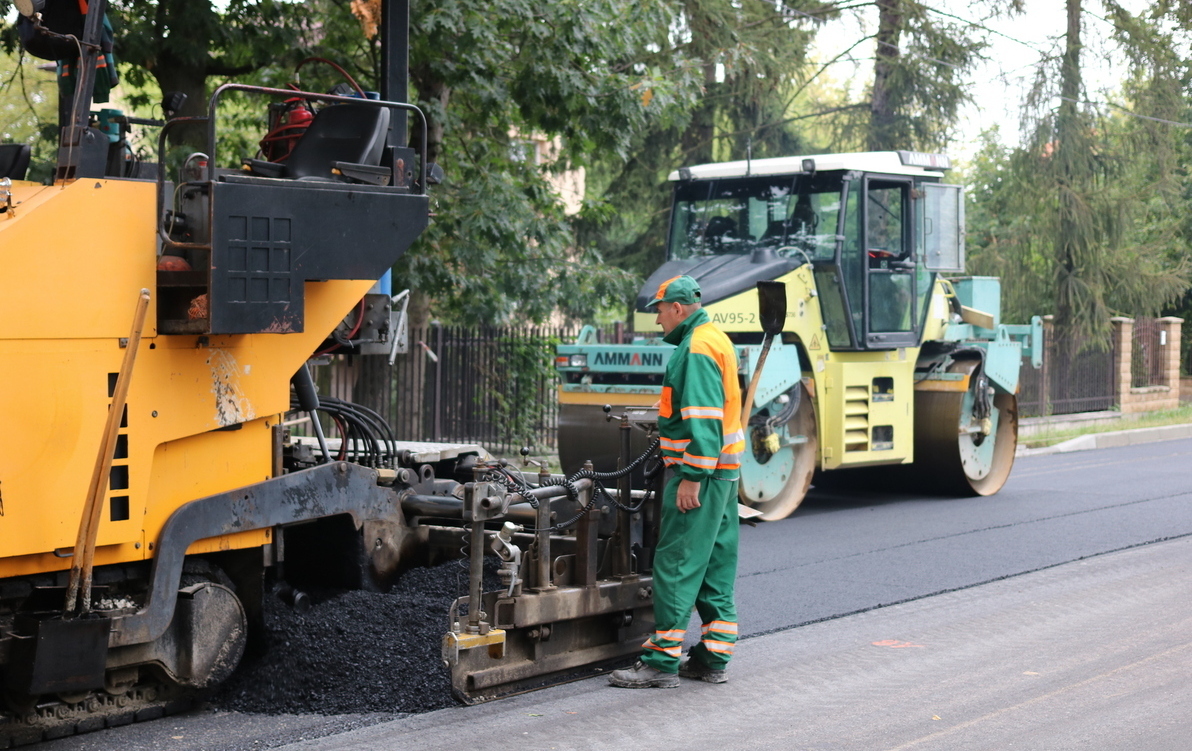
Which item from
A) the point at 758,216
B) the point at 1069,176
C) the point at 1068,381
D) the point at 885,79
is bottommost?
the point at 1068,381

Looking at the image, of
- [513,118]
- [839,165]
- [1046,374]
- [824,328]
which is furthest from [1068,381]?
[513,118]

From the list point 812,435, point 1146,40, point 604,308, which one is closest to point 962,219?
point 812,435

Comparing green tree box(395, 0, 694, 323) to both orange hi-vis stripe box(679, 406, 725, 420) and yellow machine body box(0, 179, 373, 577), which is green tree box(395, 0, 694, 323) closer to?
orange hi-vis stripe box(679, 406, 725, 420)

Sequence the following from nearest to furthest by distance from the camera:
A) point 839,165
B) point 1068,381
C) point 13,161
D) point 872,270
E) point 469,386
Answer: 1. point 13,161
2. point 839,165
3. point 872,270
4. point 469,386
5. point 1068,381

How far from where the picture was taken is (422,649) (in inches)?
225

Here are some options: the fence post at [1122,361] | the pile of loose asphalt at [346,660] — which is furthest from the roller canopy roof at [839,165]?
the fence post at [1122,361]

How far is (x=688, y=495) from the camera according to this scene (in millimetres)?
5699

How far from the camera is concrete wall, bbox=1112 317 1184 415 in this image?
2358 centimetres

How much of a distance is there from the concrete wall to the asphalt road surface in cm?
1393

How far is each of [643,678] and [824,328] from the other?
6067 mm

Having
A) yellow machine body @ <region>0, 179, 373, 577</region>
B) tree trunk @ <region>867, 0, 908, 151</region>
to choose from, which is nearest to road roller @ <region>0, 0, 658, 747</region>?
yellow machine body @ <region>0, 179, 373, 577</region>

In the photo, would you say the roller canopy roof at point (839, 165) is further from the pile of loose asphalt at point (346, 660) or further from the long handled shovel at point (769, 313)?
the pile of loose asphalt at point (346, 660)

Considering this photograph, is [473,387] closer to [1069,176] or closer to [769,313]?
[769,313]

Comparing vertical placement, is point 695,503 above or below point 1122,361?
below
